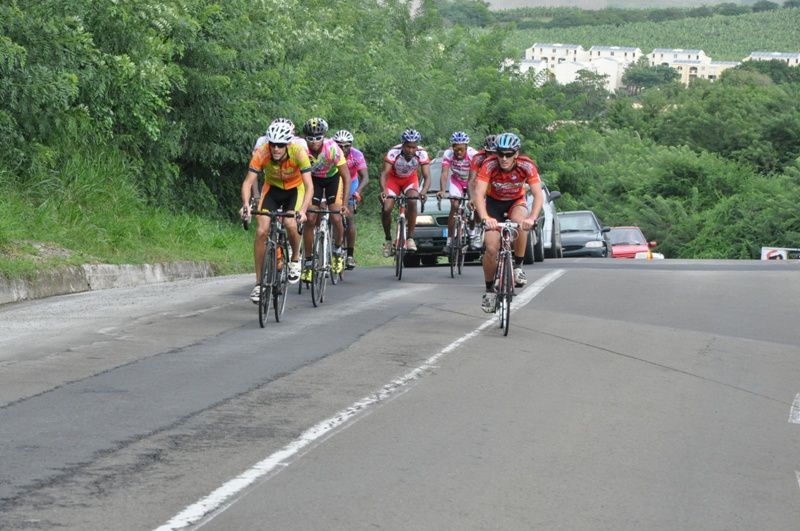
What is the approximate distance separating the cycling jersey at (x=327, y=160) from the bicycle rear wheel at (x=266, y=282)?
3.28 meters

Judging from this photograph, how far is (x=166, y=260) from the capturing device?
821 inches

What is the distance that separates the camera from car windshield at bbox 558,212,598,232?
127 feet

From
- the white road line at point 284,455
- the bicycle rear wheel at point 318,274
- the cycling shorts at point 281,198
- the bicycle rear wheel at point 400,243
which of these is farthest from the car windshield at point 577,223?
the white road line at point 284,455

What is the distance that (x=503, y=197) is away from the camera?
46.4ft

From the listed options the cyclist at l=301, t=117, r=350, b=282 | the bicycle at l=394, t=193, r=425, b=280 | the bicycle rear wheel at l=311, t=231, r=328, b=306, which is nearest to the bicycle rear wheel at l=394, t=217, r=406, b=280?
the bicycle at l=394, t=193, r=425, b=280

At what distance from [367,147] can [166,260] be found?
1809 cm

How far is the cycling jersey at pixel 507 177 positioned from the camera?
1384 centimetres

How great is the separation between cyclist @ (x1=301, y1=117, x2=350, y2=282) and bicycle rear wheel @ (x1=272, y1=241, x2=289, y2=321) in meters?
1.68

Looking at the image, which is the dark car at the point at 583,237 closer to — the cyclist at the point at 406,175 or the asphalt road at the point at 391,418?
the cyclist at the point at 406,175

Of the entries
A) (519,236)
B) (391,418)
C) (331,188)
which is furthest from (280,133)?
(391,418)

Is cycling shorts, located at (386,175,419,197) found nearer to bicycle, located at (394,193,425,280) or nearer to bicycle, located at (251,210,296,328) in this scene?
bicycle, located at (394,193,425,280)

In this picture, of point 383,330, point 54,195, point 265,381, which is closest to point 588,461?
point 265,381

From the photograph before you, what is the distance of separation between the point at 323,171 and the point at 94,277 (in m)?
3.57

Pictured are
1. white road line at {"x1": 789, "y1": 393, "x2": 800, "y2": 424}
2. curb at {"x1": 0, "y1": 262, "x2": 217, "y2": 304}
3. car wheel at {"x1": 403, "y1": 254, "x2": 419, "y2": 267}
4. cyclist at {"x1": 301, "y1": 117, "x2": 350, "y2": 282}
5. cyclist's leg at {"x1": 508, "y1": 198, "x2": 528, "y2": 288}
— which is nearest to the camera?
white road line at {"x1": 789, "y1": 393, "x2": 800, "y2": 424}
